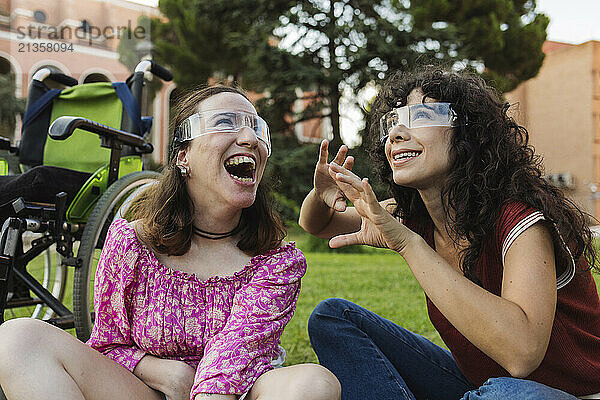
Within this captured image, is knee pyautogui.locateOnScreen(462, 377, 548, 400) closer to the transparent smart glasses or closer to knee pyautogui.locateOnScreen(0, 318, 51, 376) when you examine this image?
the transparent smart glasses

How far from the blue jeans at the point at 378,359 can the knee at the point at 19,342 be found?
90 centimetres

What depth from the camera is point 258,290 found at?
68.7 inches

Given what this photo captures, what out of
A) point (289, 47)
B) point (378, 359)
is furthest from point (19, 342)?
point (289, 47)

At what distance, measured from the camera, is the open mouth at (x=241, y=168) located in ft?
6.18

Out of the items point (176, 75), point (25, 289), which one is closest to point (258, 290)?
point (25, 289)

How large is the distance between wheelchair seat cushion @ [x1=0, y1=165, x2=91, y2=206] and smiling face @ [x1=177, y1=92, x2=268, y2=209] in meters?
0.98

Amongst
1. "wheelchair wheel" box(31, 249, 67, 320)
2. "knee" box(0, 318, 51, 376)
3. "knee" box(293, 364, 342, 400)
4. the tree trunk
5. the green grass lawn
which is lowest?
the green grass lawn

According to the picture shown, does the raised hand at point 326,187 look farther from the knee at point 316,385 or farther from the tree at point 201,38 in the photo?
the tree at point 201,38

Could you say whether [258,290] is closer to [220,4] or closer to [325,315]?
[325,315]

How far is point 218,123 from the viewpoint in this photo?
6.29ft

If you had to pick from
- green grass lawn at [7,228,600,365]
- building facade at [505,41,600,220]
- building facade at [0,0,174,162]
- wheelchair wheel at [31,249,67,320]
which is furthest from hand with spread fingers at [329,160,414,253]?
building facade at [505,41,600,220]

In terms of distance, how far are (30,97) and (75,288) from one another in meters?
1.56

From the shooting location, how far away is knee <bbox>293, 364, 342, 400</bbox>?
1437 mm

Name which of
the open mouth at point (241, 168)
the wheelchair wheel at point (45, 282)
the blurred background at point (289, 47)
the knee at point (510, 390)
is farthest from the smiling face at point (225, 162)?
the blurred background at point (289, 47)
